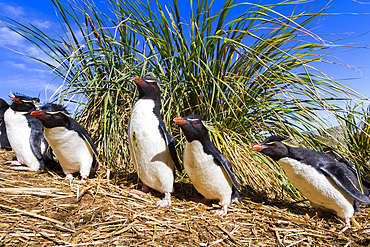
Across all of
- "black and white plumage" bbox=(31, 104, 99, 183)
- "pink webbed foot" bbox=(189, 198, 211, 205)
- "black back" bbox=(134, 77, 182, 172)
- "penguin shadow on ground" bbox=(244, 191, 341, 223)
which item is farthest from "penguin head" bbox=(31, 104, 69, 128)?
"penguin shadow on ground" bbox=(244, 191, 341, 223)

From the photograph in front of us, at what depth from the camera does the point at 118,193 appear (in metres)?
2.11

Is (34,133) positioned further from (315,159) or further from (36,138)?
(315,159)

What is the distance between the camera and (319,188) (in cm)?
186

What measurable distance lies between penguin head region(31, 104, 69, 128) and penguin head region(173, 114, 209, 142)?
111 cm

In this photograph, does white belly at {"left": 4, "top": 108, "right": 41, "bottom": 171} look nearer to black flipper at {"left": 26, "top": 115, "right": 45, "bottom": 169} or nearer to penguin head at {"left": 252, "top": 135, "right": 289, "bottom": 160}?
black flipper at {"left": 26, "top": 115, "right": 45, "bottom": 169}

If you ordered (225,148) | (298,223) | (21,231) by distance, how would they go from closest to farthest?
(21,231)
(298,223)
(225,148)

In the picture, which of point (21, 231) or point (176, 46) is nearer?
point (21, 231)

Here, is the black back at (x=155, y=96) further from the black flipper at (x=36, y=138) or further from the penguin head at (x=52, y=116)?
the black flipper at (x=36, y=138)

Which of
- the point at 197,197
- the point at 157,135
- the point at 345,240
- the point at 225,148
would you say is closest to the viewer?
the point at 345,240

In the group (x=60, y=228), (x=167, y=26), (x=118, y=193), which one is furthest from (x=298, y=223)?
(x=167, y=26)

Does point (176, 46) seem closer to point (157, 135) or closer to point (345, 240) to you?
point (157, 135)

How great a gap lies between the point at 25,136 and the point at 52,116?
937 millimetres

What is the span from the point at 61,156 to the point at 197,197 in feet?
4.40

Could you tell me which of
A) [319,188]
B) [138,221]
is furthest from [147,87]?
[319,188]
